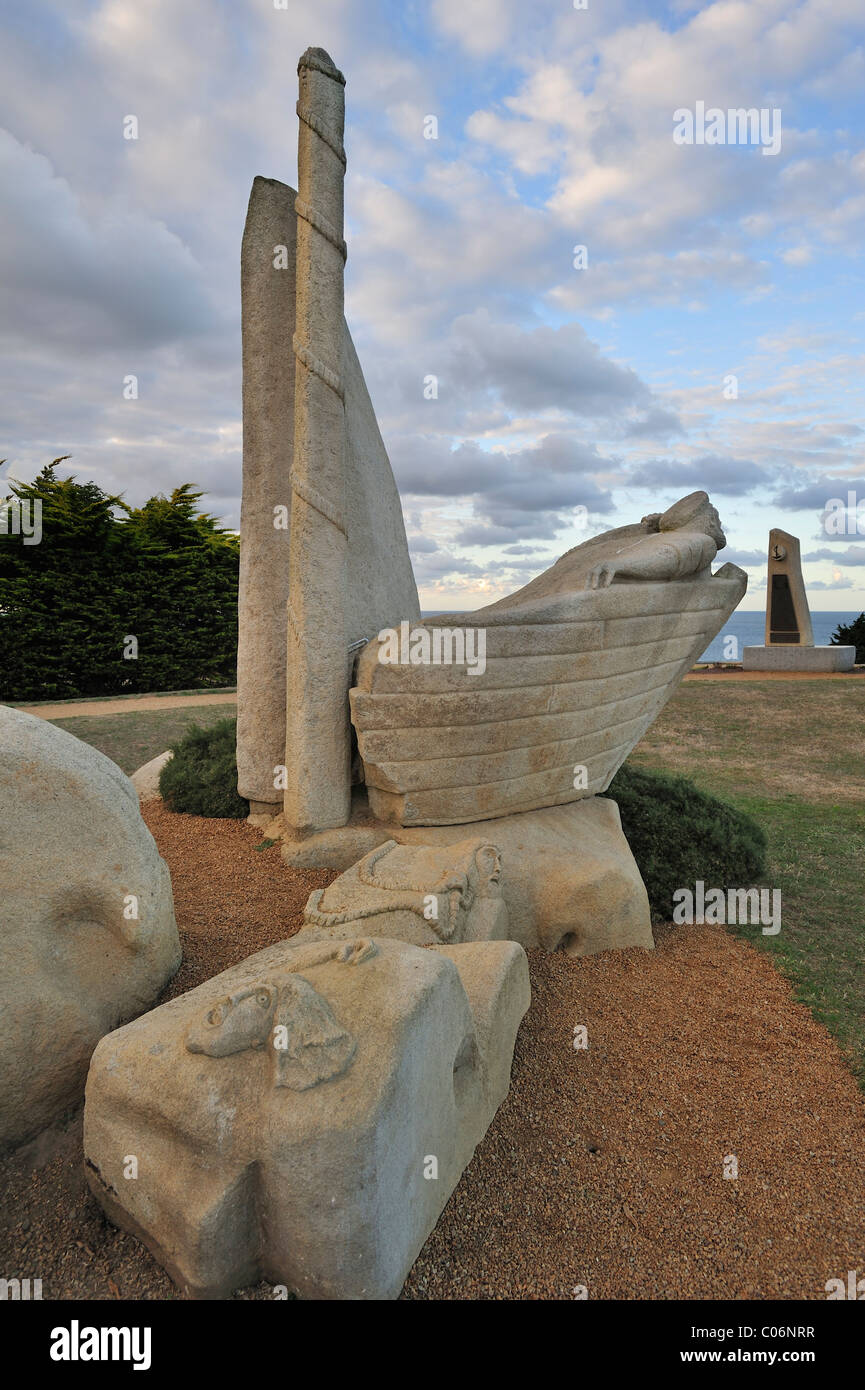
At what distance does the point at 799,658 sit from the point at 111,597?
685 inches

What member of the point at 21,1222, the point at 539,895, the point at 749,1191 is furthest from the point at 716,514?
the point at 21,1222

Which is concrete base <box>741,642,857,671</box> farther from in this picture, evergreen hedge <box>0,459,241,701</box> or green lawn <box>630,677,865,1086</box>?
evergreen hedge <box>0,459,241,701</box>

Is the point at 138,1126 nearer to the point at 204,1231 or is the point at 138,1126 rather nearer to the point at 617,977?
the point at 204,1231

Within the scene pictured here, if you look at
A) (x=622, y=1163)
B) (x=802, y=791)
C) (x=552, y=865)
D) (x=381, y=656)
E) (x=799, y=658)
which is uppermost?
(x=799, y=658)

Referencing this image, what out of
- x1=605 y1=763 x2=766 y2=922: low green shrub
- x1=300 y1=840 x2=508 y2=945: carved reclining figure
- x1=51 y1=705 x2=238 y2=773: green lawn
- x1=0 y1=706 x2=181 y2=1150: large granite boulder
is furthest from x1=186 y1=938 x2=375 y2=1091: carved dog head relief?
x1=51 y1=705 x2=238 y2=773: green lawn

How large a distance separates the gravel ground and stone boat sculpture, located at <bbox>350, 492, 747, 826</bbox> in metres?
1.10

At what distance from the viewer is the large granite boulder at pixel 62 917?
2.80 metres

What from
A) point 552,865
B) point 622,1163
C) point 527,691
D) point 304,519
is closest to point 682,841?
point 552,865

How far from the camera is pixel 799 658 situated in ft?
68.8

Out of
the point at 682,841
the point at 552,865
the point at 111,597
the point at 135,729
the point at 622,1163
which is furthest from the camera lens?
the point at 111,597

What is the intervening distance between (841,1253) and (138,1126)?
2441 mm

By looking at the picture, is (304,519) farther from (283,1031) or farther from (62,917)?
(283,1031)

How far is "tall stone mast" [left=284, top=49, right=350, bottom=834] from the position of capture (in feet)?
16.1

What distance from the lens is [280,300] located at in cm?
562
